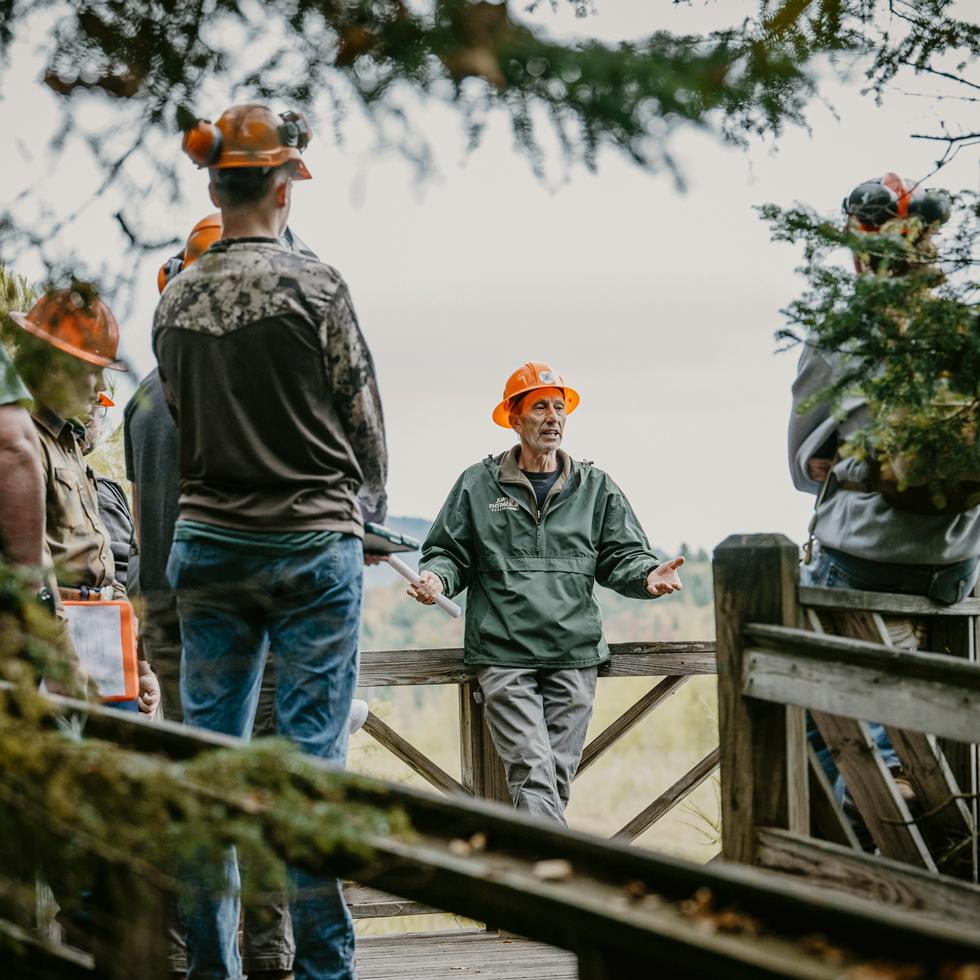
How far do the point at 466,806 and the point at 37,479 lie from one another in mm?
1546

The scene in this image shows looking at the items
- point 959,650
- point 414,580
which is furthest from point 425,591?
point 959,650

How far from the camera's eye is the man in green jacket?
472 cm

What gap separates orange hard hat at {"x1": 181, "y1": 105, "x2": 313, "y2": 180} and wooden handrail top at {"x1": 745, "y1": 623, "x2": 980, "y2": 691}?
1.53 meters

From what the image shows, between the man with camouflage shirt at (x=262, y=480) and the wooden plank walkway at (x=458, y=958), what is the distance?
154cm

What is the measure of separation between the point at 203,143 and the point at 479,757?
3334 mm

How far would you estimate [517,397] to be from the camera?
527 centimetres

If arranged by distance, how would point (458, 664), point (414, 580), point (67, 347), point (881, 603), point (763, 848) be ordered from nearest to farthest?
point (67, 347), point (763, 848), point (881, 603), point (414, 580), point (458, 664)

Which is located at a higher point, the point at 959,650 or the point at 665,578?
the point at 665,578

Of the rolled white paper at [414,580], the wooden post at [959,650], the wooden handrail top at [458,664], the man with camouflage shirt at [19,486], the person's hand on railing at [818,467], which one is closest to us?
the man with camouflage shirt at [19,486]

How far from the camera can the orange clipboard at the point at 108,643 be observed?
328cm

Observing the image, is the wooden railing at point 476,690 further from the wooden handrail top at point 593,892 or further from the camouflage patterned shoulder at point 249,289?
the wooden handrail top at point 593,892

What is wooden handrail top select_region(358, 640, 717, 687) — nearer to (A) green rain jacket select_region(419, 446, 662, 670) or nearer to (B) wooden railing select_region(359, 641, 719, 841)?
(B) wooden railing select_region(359, 641, 719, 841)

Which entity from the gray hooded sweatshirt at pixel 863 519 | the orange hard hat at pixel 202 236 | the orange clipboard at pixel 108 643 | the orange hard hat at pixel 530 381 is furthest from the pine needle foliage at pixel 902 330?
the orange hard hat at pixel 530 381

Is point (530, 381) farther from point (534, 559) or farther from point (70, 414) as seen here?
point (70, 414)
